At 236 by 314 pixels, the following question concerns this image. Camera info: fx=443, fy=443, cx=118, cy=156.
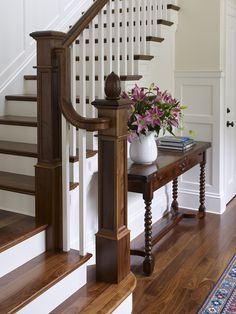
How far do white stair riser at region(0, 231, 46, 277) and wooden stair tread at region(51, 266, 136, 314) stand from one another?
328mm

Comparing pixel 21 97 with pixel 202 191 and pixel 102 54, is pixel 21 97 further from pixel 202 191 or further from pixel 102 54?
pixel 202 191

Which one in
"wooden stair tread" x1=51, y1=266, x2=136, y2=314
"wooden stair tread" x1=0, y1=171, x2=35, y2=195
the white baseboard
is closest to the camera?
"wooden stair tread" x1=51, y1=266, x2=136, y2=314

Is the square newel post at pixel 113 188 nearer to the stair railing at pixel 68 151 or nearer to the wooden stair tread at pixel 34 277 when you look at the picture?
the stair railing at pixel 68 151

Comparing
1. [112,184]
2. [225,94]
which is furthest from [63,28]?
[112,184]

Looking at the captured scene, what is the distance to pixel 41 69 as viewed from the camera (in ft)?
8.24

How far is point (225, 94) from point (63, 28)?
180 centimetres

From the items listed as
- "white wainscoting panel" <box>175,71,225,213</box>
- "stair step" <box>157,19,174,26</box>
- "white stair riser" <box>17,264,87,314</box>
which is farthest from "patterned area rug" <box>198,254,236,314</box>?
"stair step" <box>157,19,174,26</box>

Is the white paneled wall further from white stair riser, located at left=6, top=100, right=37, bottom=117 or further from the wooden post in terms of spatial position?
the wooden post

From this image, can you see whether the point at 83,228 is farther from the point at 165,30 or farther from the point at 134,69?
the point at 165,30

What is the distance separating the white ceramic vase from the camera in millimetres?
3268

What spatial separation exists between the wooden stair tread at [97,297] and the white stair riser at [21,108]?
166cm

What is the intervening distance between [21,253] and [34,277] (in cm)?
20

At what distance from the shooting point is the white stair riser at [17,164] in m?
3.07

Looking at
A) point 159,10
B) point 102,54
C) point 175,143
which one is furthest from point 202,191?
point 102,54
